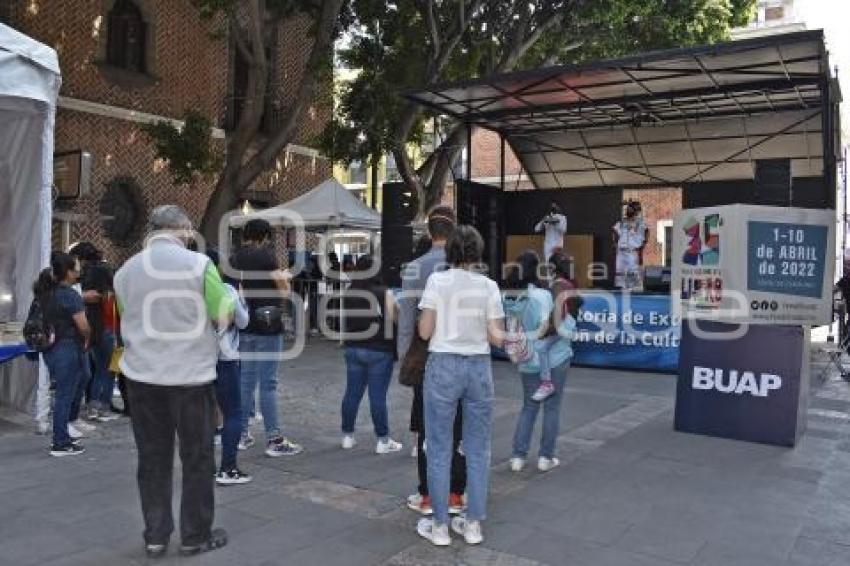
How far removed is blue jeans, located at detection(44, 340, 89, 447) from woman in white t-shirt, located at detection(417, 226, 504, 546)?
3480 mm

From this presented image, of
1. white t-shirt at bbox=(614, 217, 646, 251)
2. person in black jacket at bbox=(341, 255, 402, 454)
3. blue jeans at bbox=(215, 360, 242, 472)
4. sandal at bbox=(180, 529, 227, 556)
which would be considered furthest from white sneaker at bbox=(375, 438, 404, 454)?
white t-shirt at bbox=(614, 217, 646, 251)

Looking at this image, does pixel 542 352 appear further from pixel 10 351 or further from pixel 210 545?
pixel 10 351

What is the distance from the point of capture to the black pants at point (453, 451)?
462 cm

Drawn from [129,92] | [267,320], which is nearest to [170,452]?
[267,320]

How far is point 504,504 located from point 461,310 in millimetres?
1590

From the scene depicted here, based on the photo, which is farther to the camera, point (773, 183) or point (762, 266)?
point (773, 183)

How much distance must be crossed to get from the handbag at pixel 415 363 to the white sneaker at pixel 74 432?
138 inches

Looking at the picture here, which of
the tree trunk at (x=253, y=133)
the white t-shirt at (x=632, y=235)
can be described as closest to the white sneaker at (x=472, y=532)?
the tree trunk at (x=253, y=133)

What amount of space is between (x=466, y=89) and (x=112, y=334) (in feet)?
22.9

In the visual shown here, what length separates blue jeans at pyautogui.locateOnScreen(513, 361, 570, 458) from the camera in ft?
19.1

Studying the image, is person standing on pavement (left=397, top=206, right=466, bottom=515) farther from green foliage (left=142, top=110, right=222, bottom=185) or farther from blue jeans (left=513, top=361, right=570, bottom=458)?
green foliage (left=142, top=110, right=222, bottom=185)

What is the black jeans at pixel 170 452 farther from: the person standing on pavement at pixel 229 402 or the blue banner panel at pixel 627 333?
→ the blue banner panel at pixel 627 333

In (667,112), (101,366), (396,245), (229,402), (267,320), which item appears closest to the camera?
(229,402)

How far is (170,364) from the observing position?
4.01m
